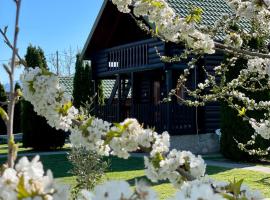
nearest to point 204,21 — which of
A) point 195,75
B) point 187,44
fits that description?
point 195,75

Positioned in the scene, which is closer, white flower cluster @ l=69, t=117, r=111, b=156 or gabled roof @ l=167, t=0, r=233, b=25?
white flower cluster @ l=69, t=117, r=111, b=156

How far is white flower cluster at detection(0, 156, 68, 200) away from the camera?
3.95 ft

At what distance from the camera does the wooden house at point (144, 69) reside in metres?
14.3

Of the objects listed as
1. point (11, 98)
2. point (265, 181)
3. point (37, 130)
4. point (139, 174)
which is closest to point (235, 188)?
point (11, 98)

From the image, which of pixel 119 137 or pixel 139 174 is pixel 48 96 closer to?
pixel 119 137

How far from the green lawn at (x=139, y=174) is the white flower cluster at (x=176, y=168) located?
5.30 metres

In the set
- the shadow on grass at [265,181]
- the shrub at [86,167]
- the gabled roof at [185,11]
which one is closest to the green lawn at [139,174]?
the shadow on grass at [265,181]

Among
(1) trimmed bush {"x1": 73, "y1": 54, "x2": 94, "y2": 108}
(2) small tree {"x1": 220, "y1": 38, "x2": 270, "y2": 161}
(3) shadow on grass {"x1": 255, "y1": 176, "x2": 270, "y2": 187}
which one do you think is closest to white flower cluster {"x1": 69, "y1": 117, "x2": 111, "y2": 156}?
(3) shadow on grass {"x1": 255, "y1": 176, "x2": 270, "y2": 187}

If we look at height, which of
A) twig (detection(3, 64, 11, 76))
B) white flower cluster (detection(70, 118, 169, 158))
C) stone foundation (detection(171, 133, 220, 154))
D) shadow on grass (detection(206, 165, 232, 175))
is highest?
twig (detection(3, 64, 11, 76))

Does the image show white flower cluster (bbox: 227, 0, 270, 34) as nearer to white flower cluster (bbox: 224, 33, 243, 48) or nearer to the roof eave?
white flower cluster (bbox: 224, 33, 243, 48)

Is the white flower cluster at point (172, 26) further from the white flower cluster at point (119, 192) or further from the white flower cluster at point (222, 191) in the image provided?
the white flower cluster at point (119, 192)

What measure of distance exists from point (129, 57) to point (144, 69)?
1.06m

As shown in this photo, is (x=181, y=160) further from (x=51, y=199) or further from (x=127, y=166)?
(x=127, y=166)

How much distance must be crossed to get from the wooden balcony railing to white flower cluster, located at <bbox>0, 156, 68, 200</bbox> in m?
12.2
